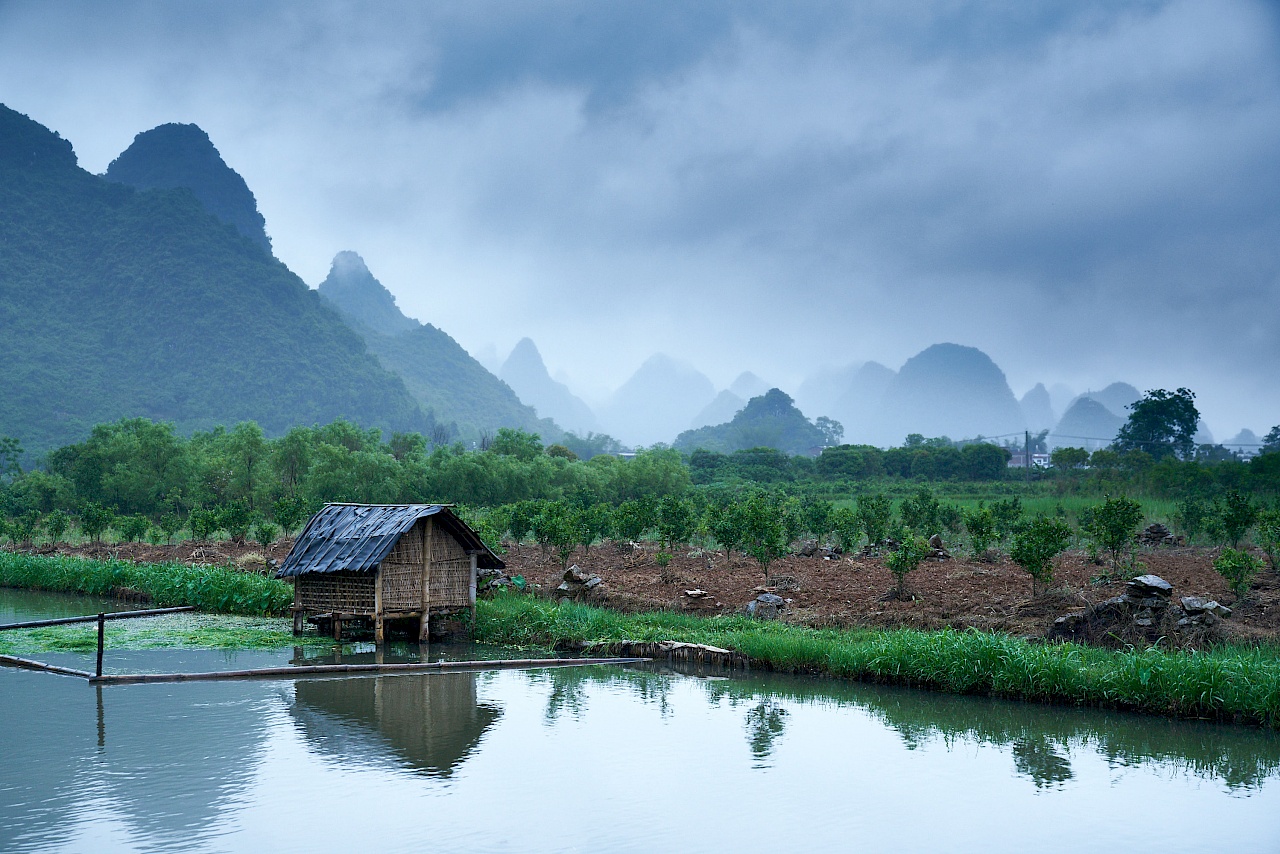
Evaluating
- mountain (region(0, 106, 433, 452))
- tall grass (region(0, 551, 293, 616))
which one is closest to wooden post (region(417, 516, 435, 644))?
tall grass (region(0, 551, 293, 616))

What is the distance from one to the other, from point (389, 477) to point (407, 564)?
29.1 meters

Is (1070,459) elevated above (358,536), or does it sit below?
above

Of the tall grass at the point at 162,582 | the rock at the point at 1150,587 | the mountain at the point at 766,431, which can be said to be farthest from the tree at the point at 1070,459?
the mountain at the point at 766,431

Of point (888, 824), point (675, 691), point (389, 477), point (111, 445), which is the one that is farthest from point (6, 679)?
point (111, 445)

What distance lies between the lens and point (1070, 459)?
53875mm

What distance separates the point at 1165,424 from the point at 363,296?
14789 centimetres

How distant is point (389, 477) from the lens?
43781mm

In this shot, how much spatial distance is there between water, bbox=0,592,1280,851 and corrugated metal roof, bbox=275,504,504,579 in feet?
8.25

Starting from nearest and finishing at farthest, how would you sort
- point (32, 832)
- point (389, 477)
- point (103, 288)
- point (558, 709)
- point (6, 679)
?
point (32, 832)
point (558, 709)
point (6, 679)
point (389, 477)
point (103, 288)

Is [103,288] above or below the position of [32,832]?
above

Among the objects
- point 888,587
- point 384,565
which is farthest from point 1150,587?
point 384,565

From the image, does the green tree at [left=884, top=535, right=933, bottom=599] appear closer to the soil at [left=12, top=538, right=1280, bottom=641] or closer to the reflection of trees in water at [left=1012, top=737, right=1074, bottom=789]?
the soil at [left=12, top=538, right=1280, bottom=641]

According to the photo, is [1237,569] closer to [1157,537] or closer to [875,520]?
[1157,537]

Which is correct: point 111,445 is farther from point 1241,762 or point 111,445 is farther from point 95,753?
point 1241,762
